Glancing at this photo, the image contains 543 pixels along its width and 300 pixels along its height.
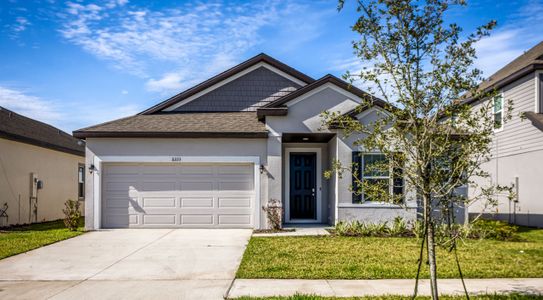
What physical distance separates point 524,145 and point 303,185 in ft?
28.6

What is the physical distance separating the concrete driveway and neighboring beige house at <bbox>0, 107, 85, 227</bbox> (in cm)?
555

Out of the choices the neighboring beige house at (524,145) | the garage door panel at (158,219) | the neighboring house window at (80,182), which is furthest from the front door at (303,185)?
the neighboring house window at (80,182)

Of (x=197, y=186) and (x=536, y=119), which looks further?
(x=536, y=119)

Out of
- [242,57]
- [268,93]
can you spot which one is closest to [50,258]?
[268,93]

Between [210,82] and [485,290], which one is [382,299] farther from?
[210,82]

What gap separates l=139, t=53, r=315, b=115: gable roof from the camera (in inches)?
685

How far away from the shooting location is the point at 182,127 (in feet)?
49.5

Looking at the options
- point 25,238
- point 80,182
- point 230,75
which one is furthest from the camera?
point 80,182

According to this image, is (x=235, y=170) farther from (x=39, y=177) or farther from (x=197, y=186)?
(x=39, y=177)

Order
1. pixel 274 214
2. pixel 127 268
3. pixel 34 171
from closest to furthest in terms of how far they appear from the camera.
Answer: pixel 127 268, pixel 274 214, pixel 34 171

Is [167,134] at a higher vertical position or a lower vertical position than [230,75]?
lower

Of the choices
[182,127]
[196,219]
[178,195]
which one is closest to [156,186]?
[178,195]

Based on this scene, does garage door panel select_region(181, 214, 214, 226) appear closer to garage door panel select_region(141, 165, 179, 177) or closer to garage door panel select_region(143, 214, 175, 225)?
garage door panel select_region(143, 214, 175, 225)

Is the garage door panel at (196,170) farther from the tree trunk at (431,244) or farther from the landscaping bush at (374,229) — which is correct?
the tree trunk at (431,244)
